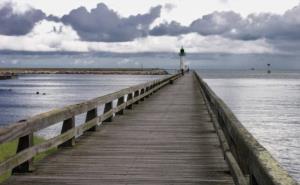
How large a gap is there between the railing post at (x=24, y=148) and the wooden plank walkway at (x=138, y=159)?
7.0 inches

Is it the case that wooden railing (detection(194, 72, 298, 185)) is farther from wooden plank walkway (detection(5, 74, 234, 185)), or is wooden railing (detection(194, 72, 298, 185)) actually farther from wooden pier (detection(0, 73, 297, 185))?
wooden plank walkway (detection(5, 74, 234, 185))

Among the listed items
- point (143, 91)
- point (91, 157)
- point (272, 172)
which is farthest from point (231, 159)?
point (143, 91)

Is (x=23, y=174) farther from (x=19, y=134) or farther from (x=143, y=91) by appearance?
(x=143, y=91)

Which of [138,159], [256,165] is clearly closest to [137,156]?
[138,159]

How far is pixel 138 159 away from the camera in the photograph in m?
8.88

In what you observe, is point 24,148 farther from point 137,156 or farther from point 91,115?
point 91,115

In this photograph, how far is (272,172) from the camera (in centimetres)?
352

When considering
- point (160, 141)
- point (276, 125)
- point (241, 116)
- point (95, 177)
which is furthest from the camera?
point (241, 116)

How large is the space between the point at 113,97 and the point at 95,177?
25.9 ft

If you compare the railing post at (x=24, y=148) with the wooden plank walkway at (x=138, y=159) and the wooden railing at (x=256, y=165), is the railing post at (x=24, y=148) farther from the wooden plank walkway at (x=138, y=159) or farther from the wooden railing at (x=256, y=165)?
the wooden railing at (x=256, y=165)

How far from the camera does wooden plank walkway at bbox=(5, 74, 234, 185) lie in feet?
23.7

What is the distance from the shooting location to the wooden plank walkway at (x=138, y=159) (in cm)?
723

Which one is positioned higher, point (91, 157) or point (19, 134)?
point (19, 134)

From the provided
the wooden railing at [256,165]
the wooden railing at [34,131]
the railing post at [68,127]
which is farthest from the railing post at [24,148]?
the wooden railing at [256,165]
